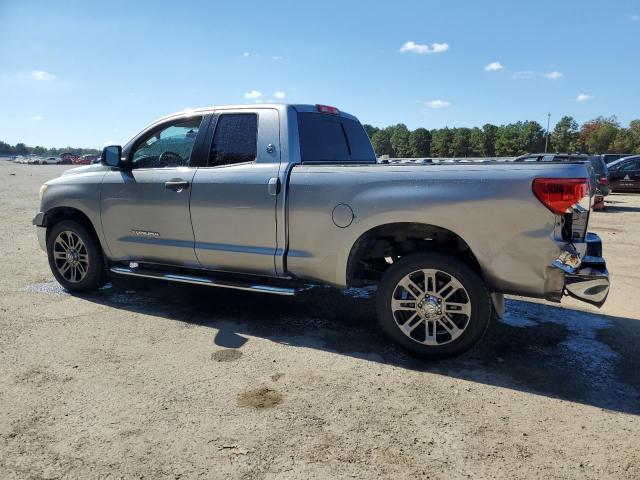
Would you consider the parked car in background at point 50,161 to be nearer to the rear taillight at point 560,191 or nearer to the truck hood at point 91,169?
the truck hood at point 91,169

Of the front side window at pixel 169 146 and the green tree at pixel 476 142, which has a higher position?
the green tree at pixel 476 142

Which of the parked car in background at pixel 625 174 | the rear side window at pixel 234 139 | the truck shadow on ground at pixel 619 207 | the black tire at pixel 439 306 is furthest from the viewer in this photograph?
the parked car in background at pixel 625 174

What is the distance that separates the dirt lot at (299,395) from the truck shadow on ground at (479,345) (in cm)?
2

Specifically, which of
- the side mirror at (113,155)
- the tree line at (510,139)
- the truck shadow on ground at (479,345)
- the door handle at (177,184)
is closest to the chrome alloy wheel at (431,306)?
the truck shadow on ground at (479,345)

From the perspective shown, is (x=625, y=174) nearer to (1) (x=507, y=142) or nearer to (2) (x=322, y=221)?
(2) (x=322, y=221)

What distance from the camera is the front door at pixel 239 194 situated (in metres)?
4.16

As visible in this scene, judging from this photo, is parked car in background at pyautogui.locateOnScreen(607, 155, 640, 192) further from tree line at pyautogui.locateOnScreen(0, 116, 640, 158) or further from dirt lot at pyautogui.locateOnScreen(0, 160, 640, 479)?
tree line at pyautogui.locateOnScreen(0, 116, 640, 158)

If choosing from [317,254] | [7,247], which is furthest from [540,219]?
[7,247]

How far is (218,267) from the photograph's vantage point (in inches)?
179

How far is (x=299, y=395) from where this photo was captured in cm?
313

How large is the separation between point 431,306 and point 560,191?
122 centimetres

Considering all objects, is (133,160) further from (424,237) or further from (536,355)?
(536,355)

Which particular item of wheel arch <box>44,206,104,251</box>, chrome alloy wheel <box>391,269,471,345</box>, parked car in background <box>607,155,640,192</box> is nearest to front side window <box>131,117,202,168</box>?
wheel arch <box>44,206,104,251</box>

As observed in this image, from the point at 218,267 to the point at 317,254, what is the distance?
3.65ft
